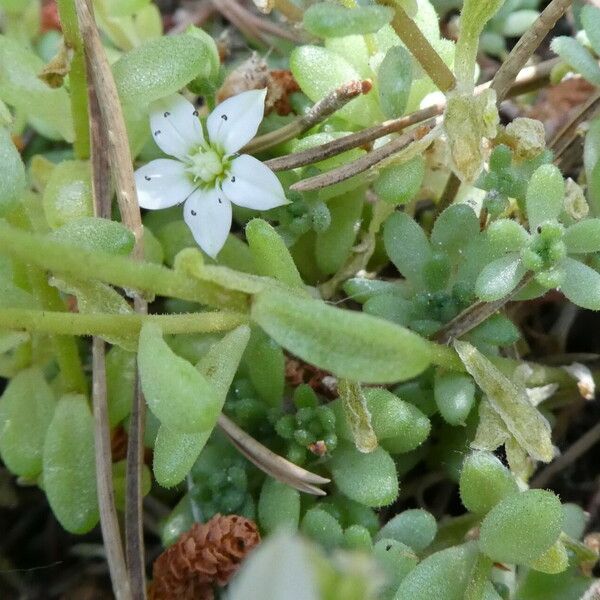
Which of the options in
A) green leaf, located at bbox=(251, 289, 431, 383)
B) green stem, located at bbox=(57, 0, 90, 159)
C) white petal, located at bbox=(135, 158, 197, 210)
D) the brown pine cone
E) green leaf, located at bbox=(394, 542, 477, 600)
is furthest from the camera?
white petal, located at bbox=(135, 158, 197, 210)

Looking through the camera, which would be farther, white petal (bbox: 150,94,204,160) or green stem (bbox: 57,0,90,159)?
white petal (bbox: 150,94,204,160)

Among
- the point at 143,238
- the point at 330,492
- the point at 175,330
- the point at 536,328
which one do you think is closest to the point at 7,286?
the point at 143,238

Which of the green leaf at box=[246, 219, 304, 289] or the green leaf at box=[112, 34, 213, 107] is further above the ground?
the green leaf at box=[112, 34, 213, 107]

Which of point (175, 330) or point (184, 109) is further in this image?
point (184, 109)

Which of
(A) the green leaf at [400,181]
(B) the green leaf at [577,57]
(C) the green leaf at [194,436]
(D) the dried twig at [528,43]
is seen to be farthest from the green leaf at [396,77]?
(C) the green leaf at [194,436]

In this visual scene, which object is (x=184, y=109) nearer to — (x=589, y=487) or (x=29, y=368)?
(x=29, y=368)

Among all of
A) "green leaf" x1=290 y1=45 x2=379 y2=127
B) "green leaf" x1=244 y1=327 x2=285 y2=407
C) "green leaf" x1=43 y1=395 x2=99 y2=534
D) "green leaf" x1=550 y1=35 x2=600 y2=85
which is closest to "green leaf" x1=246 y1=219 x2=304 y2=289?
"green leaf" x1=244 y1=327 x2=285 y2=407

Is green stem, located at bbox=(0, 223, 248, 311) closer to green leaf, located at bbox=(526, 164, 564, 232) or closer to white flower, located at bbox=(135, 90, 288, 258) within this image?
white flower, located at bbox=(135, 90, 288, 258)

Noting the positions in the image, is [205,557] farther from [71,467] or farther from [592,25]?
[592,25]
